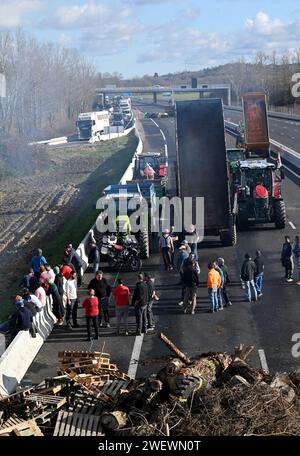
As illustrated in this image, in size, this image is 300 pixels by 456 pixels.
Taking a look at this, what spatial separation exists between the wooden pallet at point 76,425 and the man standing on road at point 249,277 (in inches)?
368

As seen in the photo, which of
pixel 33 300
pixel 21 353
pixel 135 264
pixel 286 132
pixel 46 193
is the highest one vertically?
pixel 33 300

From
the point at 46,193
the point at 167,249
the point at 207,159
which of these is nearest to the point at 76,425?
the point at 167,249

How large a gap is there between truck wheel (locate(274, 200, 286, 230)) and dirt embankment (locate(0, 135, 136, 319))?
9940mm

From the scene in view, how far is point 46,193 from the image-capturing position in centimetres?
5372

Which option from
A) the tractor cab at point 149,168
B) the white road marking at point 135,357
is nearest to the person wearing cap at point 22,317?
the white road marking at point 135,357

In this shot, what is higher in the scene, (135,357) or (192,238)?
(192,238)

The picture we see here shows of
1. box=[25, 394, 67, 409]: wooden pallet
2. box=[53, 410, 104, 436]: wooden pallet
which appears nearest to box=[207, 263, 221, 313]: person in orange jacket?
box=[25, 394, 67, 409]: wooden pallet

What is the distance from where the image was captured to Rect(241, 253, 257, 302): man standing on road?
22.2m

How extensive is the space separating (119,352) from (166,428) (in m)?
6.59

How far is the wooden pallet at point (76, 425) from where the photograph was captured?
1339 centimetres

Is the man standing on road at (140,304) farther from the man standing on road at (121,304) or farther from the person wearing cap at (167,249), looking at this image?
the person wearing cap at (167,249)

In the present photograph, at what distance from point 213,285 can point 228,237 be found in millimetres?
8197

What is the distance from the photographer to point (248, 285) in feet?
73.8

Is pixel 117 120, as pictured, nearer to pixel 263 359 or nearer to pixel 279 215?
pixel 279 215
